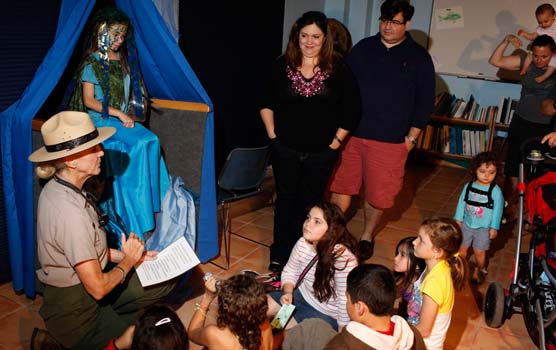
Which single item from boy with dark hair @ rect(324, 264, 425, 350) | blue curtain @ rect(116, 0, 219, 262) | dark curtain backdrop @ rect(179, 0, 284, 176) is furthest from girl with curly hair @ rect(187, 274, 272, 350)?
dark curtain backdrop @ rect(179, 0, 284, 176)

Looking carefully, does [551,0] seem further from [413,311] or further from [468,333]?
[413,311]

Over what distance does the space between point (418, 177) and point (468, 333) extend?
3123mm

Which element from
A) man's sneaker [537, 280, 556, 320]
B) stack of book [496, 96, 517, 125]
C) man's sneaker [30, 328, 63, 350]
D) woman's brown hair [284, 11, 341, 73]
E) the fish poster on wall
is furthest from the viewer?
the fish poster on wall

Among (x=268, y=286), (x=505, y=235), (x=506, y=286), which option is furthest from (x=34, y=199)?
(x=505, y=235)

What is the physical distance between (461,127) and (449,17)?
1.28 metres

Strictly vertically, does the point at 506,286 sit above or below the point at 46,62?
below

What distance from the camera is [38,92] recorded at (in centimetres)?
284

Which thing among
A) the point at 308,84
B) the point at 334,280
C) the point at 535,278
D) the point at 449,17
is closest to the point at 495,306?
the point at 535,278

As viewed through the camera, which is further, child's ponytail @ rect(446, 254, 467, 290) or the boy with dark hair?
child's ponytail @ rect(446, 254, 467, 290)

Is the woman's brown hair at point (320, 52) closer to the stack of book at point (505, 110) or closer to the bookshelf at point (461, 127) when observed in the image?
the bookshelf at point (461, 127)

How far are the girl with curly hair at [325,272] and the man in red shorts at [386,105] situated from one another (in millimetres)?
1229

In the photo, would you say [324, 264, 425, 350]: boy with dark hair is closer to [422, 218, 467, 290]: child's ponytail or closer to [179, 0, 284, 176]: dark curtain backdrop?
[422, 218, 467, 290]: child's ponytail

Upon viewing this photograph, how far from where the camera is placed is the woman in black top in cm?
315

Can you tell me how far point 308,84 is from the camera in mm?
3152
